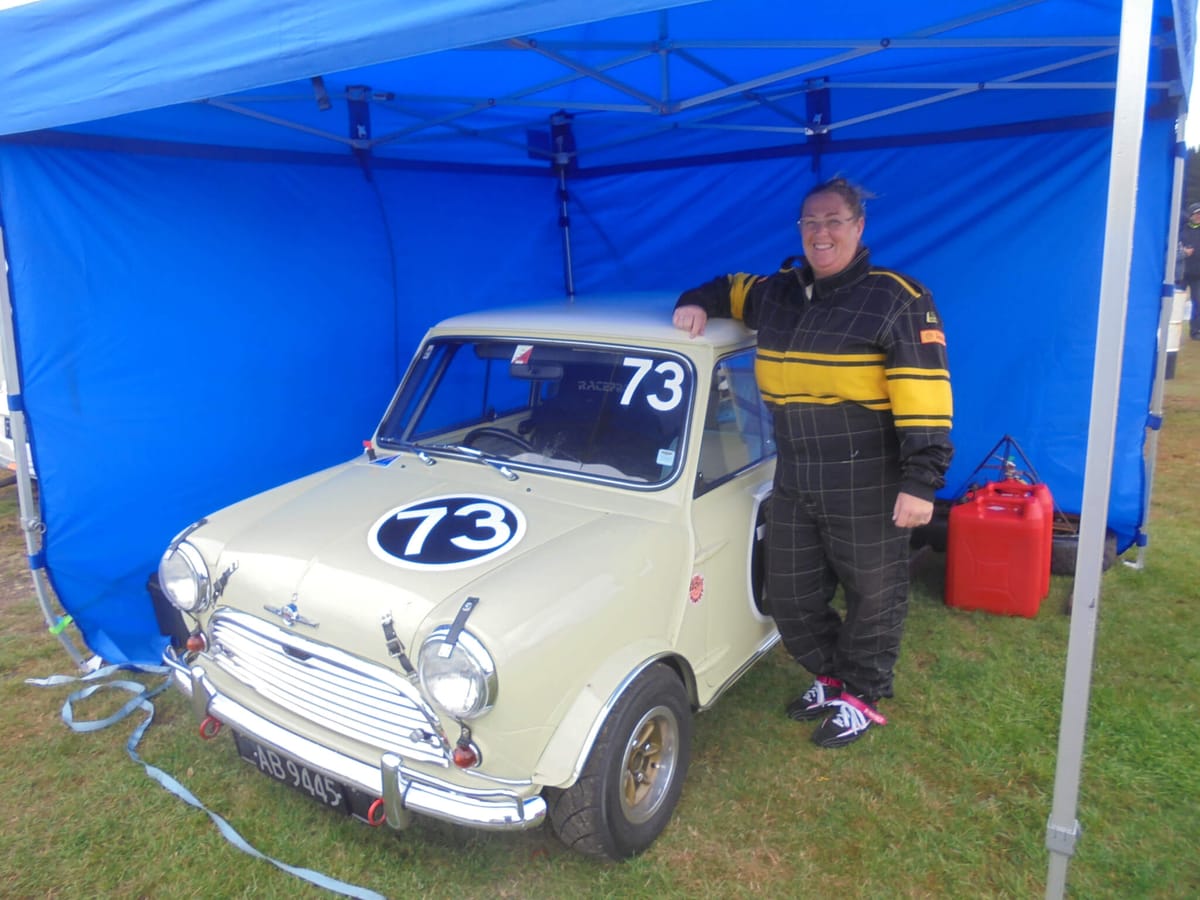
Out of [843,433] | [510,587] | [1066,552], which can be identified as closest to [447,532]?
[510,587]

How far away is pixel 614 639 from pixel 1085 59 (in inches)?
121

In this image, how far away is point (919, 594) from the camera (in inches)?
169

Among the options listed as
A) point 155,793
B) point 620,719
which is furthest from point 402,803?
point 155,793

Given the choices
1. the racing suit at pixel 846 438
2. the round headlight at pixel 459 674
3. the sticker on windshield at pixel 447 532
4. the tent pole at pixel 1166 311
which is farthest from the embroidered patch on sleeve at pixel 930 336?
the tent pole at pixel 1166 311

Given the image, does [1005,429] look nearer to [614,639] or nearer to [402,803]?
[614,639]

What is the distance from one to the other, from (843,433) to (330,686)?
5.79ft

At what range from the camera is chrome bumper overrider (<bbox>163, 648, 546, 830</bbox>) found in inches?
80.1

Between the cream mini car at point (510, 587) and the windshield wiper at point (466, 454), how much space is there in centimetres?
1

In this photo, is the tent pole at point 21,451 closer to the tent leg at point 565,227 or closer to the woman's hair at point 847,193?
the woman's hair at point 847,193

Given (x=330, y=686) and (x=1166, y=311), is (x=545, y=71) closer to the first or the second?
(x=330, y=686)

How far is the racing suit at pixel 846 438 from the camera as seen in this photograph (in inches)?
100

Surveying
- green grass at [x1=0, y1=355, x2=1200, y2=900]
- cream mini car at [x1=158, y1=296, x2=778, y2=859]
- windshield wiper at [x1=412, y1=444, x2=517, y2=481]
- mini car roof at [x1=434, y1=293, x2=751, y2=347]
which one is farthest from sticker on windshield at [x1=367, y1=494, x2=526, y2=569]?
green grass at [x1=0, y1=355, x2=1200, y2=900]

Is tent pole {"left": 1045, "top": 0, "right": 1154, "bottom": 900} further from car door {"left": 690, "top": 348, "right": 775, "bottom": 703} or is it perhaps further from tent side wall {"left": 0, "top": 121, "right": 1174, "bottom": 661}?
tent side wall {"left": 0, "top": 121, "right": 1174, "bottom": 661}

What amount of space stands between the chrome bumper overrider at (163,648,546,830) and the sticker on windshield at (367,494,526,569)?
0.54 metres
